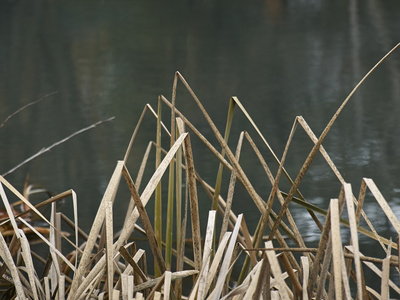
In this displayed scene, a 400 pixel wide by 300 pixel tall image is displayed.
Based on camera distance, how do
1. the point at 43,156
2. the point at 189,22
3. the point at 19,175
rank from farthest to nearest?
the point at 189,22 < the point at 43,156 < the point at 19,175

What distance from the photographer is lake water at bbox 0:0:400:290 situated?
73.0 inches

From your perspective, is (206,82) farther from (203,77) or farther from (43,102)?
(43,102)

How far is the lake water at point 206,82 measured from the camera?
73.0 inches

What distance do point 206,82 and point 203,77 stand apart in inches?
4.6

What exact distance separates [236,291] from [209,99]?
82.5 inches

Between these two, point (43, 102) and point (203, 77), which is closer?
point (43, 102)

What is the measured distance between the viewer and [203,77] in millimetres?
3146

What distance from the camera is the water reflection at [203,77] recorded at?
1.92 m

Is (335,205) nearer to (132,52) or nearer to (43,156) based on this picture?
(43,156)

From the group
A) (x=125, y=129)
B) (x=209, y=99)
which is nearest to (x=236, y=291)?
(x=125, y=129)

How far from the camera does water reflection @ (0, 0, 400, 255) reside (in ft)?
6.30

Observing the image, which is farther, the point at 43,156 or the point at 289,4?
the point at 289,4

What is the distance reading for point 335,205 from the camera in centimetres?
53

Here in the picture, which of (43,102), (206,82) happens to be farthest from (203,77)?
(43,102)
